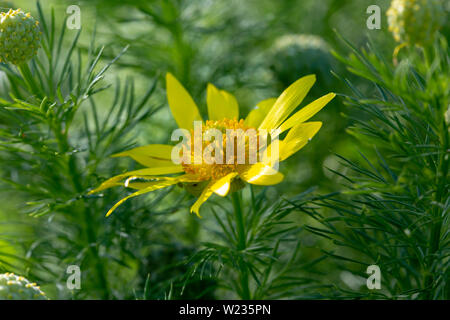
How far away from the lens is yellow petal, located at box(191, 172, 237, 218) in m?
0.77

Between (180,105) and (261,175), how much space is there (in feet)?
1.10

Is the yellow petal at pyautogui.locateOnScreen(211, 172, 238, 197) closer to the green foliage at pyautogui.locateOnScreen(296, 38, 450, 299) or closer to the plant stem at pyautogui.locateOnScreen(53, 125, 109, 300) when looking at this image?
the green foliage at pyautogui.locateOnScreen(296, 38, 450, 299)

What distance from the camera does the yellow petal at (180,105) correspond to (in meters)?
1.06

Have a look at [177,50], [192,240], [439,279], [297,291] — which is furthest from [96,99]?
[439,279]

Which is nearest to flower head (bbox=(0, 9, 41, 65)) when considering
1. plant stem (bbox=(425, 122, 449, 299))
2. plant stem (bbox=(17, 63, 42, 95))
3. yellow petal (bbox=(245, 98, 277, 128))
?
plant stem (bbox=(17, 63, 42, 95))

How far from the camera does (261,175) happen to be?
0.80 metres

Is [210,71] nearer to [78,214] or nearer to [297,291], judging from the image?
[78,214]

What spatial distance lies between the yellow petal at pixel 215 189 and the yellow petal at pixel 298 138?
0.09 meters

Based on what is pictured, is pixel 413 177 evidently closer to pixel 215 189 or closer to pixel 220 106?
pixel 215 189

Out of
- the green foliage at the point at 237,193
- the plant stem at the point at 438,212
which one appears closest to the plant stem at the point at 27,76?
the green foliage at the point at 237,193

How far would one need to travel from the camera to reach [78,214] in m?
1.11

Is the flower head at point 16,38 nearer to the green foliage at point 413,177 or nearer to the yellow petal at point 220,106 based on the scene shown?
the yellow petal at point 220,106

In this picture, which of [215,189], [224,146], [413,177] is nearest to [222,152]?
[224,146]
